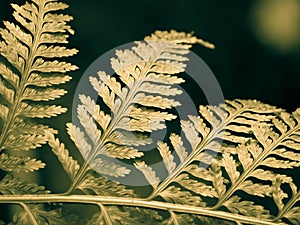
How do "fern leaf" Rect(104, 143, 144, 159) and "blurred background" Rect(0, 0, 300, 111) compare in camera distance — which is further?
"blurred background" Rect(0, 0, 300, 111)

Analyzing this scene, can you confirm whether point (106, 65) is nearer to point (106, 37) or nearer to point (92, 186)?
point (92, 186)

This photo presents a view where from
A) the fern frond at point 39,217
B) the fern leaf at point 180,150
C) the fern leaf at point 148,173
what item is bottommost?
the fern frond at point 39,217

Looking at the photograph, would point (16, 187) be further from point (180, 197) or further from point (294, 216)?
point (294, 216)

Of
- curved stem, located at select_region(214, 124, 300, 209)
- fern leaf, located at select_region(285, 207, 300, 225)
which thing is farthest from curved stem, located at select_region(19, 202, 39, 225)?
fern leaf, located at select_region(285, 207, 300, 225)

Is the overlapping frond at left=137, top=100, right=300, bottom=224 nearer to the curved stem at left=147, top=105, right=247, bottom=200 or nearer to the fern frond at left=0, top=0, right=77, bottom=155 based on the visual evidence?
the curved stem at left=147, top=105, right=247, bottom=200

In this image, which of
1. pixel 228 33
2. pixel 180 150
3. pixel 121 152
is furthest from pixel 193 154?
pixel 228 33

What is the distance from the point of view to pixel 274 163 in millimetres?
930

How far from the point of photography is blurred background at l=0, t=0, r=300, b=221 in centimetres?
263

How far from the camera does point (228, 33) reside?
2.80 meters

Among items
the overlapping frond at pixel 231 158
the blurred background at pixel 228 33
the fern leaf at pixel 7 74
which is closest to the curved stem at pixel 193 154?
the overlapping frond at pixel 231 158

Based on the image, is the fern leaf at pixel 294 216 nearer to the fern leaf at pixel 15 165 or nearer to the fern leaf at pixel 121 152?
the fern leaf at pixel 121 152

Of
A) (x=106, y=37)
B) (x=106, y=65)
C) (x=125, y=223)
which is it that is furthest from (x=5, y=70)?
(x=106, y=37)

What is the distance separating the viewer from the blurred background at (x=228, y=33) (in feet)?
8.63

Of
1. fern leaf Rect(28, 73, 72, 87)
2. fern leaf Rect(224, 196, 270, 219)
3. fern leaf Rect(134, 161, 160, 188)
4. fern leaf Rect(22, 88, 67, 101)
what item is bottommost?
fern leaf Rect(224, 196, 270, 219)
